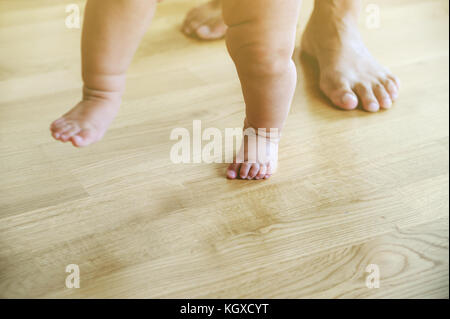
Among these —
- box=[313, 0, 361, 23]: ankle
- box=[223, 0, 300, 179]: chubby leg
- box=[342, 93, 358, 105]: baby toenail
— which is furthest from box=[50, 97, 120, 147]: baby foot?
box=[313, 0, 361, 23]: ankle

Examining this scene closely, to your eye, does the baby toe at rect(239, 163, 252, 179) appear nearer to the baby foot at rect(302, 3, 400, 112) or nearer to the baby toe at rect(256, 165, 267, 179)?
the baby toe at rect(256, 165, 267, 179)

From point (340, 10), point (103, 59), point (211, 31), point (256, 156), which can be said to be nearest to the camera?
point (103, 59)

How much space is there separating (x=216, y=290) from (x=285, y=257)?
0.35ft

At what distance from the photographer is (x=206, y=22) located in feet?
4.10

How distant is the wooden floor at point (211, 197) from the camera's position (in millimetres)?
646

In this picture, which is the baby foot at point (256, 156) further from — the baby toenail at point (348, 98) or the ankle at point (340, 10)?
the ankle at point (340, 10)

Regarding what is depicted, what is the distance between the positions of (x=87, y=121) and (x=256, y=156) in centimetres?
26

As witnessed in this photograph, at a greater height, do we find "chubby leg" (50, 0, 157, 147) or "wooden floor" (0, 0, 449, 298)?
"chubby leg" (50, 0, 157, 147)

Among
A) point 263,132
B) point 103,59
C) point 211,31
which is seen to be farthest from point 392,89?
point 103,59

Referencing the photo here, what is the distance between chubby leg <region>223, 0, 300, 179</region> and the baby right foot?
197 millimetres

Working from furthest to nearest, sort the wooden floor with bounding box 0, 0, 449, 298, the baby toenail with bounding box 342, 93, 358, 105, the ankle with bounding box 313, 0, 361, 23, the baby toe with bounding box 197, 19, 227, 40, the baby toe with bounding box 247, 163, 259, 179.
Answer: the baby toe with bounding box 197, 19, 227, 40, the ankle with bounding box 313, 0, 361, 23, the baby toenail with bounding box 342, 93, 358, 105, the baby toe with bounding box 247, 163, 259, 179, the wooden floor with bounding box 0, 0, 449, 298

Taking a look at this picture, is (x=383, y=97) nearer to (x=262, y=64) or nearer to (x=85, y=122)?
(x=262, y=64)

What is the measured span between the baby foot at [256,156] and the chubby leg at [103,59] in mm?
208

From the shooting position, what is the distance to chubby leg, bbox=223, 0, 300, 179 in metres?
0.69
